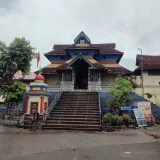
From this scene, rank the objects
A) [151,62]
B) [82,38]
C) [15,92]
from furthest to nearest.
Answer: [82,38], [151,62], [15,92]

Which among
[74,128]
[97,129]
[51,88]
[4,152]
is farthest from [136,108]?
[4,152]

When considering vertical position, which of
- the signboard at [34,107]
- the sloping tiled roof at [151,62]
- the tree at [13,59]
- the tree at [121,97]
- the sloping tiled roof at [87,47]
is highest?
the sloping tiled roof at [87,47]

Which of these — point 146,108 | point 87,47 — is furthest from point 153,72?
point 146,108

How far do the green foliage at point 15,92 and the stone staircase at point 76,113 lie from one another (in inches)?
116

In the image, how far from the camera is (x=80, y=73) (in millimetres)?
23484

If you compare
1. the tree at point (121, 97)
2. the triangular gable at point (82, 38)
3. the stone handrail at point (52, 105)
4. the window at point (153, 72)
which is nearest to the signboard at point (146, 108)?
the tree at point (121, 97)

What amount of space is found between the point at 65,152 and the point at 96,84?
14.2 metres

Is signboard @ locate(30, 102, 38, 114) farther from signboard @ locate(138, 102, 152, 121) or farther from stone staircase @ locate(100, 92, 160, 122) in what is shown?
signboard @ locate(138, 102, 152, 121)

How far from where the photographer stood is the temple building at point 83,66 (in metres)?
20.3

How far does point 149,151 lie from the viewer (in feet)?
21.1

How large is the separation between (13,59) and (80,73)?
987cm

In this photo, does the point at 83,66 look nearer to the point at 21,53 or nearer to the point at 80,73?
the point at 80,73

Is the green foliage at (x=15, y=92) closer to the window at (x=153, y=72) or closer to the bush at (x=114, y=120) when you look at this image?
the bush at (x=114, y=120)

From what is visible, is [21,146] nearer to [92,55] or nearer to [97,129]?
[97,129]
